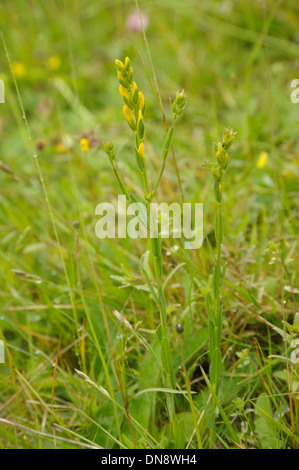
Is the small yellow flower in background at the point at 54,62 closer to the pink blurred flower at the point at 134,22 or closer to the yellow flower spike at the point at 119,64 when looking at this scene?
the pink blurred flower at the point at 134,22

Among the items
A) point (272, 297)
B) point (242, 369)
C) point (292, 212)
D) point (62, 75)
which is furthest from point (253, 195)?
point (62, 75)

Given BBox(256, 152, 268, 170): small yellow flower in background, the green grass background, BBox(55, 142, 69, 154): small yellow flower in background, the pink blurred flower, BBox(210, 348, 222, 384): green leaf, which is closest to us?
BBox(210, 348, 222, 384): green leaf

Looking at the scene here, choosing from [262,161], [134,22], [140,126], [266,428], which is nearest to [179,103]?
[140,126]

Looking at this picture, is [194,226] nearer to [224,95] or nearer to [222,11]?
[224,95]

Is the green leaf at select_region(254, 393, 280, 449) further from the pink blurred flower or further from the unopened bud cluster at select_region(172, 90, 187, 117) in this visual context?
the pink blurred flower

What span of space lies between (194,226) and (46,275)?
19.3 inches

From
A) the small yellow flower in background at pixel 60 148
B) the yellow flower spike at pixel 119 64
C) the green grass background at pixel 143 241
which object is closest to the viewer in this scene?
the yellow flower spike at pixel 119 64

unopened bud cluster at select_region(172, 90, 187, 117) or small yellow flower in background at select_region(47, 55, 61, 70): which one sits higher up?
small yellow flower in background at select_region(47, 55, 61, 70)

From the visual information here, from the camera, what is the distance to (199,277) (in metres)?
1.12

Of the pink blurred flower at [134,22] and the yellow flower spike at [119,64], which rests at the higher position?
the pink blurred flower at [134,22]

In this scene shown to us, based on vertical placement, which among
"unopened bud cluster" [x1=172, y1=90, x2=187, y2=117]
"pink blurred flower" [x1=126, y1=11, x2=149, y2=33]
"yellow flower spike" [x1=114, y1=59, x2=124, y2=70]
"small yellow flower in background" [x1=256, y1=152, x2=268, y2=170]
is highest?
"pink blurred flower" [x1=126, y1=11, x2=149, y2=33]

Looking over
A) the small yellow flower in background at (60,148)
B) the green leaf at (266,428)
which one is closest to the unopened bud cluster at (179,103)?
the green leaf at (266,428)

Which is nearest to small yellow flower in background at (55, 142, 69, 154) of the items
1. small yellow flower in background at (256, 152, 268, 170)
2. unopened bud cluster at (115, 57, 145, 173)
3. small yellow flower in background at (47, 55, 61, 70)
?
Result: small yellow flower in background at (47, 55, 61, 70)

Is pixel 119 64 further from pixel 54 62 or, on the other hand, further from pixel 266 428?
pixel 54 62
